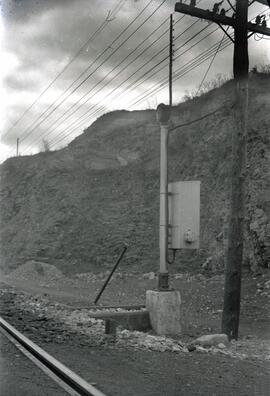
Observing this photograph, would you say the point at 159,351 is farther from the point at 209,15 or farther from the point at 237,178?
the point at 209,15

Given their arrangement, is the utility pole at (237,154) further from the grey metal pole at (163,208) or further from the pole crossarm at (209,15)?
the grey metal pole at (163,208)

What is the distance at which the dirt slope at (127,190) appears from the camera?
24359 mm

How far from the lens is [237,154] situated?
35.8 ft

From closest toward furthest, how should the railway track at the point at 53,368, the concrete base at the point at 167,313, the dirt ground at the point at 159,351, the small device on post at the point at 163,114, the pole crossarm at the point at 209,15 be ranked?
the railway track at the point at 53,368
the dirt ground at the point at 159,351
the concrete base at the point at 167,313
the pole crossarm at the point at 209,15
the small device on post at the point at 163,114

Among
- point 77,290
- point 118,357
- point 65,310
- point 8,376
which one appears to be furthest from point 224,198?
point 8,376

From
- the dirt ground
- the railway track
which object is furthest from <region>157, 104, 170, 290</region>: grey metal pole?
the railway track

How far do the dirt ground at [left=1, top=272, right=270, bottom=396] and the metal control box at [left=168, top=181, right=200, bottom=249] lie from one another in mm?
2018

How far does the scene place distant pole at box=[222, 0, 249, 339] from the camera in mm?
10891

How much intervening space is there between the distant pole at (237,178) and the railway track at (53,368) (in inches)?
176

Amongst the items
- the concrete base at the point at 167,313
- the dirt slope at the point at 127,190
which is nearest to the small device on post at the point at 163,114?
the concrete base at the point at 167,313

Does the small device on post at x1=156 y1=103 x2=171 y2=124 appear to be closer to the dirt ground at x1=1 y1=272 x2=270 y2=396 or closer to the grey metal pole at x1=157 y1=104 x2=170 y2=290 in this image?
the grey metal pole at x1=157 y1=104 x2=170 y2=290

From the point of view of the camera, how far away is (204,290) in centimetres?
1884

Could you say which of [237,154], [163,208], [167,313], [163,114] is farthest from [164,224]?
[163,114]

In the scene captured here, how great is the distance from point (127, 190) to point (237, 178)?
78.8ft
